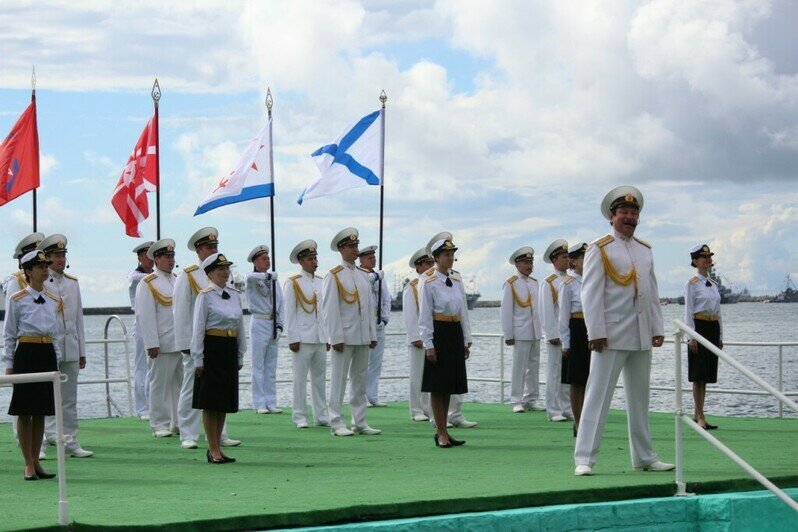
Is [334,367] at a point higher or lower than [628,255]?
lower

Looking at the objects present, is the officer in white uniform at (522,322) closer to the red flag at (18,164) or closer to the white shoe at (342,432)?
the white shoe at (342,432)

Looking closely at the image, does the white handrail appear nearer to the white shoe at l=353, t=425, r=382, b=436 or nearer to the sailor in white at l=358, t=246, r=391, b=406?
the white shoe at l=353, t=425, r=382, b=436

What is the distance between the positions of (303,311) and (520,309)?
9.02 ft

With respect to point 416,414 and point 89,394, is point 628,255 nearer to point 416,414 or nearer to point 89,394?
point 416,414

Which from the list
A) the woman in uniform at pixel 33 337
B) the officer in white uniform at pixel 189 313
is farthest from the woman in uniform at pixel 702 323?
the woman in uniform at pixel 33 337

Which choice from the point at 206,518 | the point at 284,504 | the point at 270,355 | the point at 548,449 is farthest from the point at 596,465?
the point at 270,355

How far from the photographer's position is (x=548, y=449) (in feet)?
35.7

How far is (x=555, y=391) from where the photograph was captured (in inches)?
547

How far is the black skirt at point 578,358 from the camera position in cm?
1170

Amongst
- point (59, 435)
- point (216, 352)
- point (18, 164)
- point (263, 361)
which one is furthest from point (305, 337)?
point (59, 435)

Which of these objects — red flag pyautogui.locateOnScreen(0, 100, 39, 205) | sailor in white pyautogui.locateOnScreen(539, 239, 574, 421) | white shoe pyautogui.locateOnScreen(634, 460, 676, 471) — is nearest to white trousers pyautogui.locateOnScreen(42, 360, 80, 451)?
red flag pyautogui.locateOnScreen(0, 100, 39, 205)

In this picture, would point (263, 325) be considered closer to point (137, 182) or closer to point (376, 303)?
point (376, 303)

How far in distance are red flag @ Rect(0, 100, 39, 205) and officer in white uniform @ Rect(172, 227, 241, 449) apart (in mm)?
3340

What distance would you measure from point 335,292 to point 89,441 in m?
2.66
